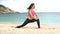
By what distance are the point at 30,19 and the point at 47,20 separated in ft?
8.12

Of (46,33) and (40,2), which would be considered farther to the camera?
(40,2)

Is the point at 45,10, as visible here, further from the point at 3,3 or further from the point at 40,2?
the point at 3,3

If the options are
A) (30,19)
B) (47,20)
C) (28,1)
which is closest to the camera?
(30,19)

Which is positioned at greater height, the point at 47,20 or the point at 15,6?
the point at 15,6

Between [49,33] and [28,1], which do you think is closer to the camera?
[49,33]

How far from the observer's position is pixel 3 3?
6.85m

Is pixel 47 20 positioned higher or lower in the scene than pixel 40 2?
lower

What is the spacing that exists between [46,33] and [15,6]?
103 inches

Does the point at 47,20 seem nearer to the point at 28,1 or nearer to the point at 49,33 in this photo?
the point at 28,1

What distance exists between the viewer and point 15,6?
22.4 feet

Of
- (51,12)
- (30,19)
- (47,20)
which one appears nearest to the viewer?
(30,19)

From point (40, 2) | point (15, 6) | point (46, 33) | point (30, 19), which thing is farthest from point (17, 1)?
point (46, 33)

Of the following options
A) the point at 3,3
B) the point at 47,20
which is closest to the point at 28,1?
the point at 3,3

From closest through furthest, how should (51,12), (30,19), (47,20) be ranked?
1. (30,19)
2. (51,12)
3. (47,20)
